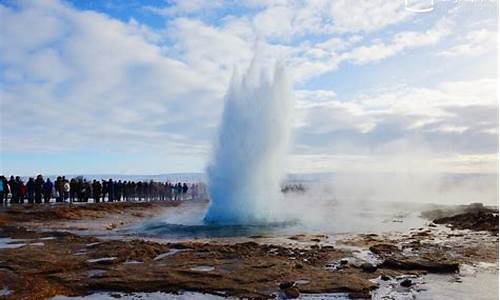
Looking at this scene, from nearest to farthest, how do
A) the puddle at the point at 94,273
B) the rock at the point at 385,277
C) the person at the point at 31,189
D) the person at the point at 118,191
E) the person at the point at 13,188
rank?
1. the rock at the point at 385,277
2. the puddle at the point at 94,273
3. the person at the point at 13,188
4. the person at the point at 31,189
5. the person at the point at 118,191

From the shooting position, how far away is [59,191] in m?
29.0

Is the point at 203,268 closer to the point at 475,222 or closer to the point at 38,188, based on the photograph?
the point at 475,222

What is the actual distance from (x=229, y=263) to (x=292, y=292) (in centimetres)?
260

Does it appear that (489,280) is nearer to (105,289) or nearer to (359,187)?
(105,289)

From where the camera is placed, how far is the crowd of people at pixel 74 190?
→ 87.8 feet

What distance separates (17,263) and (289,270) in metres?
4.99

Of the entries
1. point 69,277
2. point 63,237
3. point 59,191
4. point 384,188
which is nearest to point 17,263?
point 69,277

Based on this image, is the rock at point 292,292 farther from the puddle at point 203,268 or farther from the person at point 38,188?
the person at point 38,188

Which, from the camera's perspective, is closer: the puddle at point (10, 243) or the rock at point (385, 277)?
the rock at point (385, 277)

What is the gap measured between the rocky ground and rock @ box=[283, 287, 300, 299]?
1cm

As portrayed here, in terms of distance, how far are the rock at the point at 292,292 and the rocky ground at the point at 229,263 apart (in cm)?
1

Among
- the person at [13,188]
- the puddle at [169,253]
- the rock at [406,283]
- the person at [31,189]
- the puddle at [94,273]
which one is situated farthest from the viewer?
the person at [31,189]

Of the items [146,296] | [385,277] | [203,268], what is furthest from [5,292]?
[385,277]

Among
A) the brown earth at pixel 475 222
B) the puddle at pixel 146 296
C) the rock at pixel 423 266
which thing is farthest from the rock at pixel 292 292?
the brown earth at pixel 475 222
